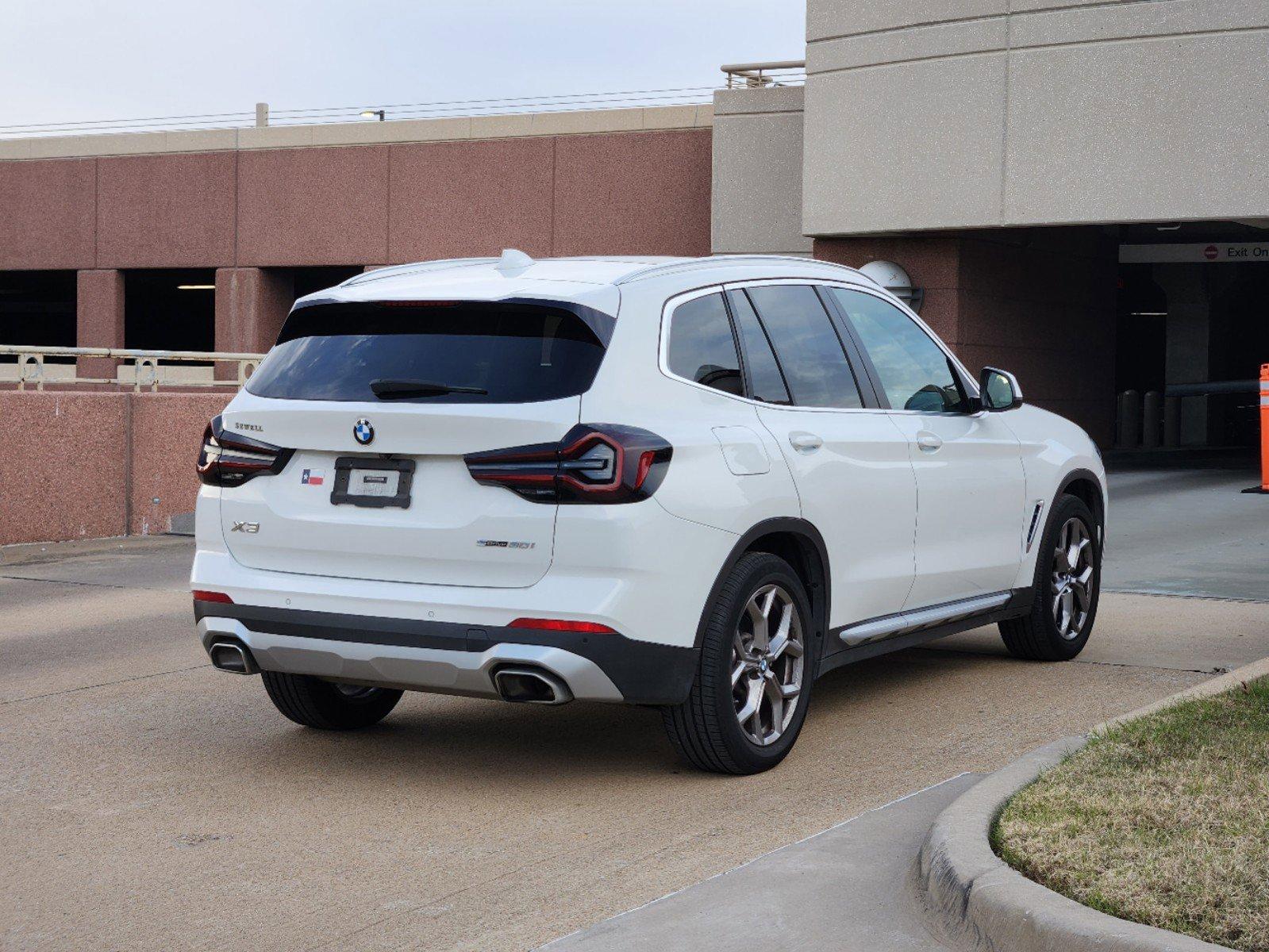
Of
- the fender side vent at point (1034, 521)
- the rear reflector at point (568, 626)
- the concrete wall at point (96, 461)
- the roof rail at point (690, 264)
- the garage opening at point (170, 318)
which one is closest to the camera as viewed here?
the rear reflector at point (568, 626)

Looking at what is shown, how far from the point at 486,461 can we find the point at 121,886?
1.69 meters

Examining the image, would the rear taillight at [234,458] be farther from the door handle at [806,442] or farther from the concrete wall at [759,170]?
the concrete wall at [759,170]

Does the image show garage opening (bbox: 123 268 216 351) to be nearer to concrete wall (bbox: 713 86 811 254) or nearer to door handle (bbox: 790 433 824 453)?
concrete wall (bbox: 713 86 811 254)

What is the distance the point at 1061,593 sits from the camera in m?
8.23

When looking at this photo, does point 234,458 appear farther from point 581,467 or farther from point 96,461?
point 96,461

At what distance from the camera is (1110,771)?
17.5ft

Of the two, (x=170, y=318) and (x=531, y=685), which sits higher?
(x=170, y=318)

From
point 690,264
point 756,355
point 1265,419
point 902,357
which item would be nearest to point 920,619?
point 902,357

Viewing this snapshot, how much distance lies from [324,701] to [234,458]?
1.22 meters

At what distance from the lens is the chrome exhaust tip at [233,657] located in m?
5.86

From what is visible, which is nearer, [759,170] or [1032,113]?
[1032,113]

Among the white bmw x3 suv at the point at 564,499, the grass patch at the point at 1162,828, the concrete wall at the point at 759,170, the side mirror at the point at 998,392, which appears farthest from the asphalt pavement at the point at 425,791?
the concrete wall at the point at 759,170

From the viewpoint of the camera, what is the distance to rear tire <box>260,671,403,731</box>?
6.60m

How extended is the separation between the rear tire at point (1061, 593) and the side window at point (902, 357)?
104 centimetres
